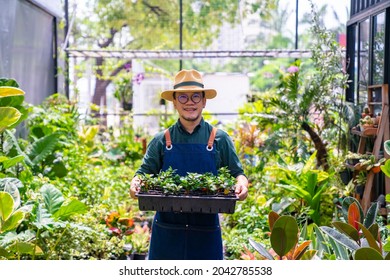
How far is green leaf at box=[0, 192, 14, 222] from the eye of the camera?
3125 millimetres

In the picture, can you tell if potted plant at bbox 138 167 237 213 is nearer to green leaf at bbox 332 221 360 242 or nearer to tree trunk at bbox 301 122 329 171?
green leaf at bbox 332 221 360 242

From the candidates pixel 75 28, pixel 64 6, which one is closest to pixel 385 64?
pixel 64 6

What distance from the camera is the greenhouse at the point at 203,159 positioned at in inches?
126

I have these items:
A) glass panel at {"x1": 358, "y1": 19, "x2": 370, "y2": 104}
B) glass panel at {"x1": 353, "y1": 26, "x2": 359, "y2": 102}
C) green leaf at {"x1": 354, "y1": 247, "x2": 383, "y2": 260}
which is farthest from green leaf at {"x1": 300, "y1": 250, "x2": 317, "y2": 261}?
glass panel at {"x1": 353, "y1": 26, "x2": 359, "y2": 102}

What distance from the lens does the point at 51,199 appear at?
158 inches

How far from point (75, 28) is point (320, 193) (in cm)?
1143

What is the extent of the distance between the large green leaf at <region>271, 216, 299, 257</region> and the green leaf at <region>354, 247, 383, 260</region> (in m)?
0.30

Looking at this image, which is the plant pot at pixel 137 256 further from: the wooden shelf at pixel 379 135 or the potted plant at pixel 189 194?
the potted plant at pixel 189 194

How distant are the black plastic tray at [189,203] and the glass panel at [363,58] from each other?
3.34 m

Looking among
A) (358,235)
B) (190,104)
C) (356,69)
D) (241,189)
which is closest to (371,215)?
(358,235)

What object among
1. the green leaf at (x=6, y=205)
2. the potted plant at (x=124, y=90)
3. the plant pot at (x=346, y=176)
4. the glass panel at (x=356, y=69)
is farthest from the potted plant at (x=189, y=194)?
the potted plant at (x=124, y=90)

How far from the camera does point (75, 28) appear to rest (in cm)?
1552

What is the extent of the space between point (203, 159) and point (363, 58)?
3301mm

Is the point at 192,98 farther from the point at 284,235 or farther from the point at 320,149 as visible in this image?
the point at 320,149
